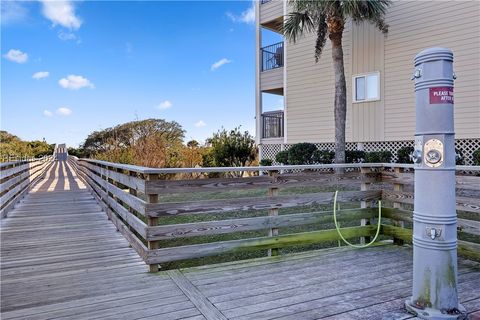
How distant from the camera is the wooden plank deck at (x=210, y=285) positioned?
2.48m

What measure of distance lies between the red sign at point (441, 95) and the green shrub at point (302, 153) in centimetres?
953

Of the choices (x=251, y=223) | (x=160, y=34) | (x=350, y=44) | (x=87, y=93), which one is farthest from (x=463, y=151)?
(x=87, y=93)

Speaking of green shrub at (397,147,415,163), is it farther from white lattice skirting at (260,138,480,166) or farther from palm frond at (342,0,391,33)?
palm frond at (342,0,391,33)

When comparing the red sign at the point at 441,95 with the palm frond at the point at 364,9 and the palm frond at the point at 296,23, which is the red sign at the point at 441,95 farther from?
the palm frond at the point at 296,23

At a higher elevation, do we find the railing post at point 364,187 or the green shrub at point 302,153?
the green shrub at point 302,153

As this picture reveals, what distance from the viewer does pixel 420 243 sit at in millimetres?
2477

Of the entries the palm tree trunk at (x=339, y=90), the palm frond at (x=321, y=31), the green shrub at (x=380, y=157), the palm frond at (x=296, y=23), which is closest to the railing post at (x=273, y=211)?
the palm tree trunk at (x=339, y=90)

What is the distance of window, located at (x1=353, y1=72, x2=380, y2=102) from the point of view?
11242 mm

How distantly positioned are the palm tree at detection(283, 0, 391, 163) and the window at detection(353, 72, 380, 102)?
1717mm

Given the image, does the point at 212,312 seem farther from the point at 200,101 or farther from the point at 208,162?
the point at 200,101

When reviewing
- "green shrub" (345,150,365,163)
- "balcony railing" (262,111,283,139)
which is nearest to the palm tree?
"green shrub" (345,150,365,163)

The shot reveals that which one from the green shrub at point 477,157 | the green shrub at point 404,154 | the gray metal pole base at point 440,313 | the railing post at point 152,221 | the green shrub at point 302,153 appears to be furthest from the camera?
the green shrub at point 302,153

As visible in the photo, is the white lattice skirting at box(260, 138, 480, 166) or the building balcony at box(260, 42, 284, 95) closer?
the white lattice skirting at box(260, 138, 480, 166)

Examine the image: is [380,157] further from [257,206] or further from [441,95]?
[441,95]
